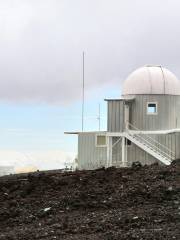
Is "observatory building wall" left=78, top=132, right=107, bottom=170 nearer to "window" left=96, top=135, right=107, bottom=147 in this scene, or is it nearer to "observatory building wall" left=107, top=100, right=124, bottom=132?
"window" left=96, top=135, right=107, bottom=147

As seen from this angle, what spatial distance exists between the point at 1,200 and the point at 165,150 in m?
26.1

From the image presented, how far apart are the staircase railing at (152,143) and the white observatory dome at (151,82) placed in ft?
8.91

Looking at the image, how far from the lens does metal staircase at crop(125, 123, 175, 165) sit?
37.3 metres

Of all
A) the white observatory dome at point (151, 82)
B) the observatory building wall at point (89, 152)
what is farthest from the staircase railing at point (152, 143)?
the white observatory dome at point (151, 82)

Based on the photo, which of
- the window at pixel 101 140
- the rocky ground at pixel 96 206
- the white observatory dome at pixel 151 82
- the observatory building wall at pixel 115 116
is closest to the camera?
the rocky ground at pixel 96 206

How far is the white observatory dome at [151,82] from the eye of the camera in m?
41.0

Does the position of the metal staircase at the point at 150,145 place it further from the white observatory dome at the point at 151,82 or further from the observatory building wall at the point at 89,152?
the white observatory dome at the point at 151,82

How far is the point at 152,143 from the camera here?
39.3 meters

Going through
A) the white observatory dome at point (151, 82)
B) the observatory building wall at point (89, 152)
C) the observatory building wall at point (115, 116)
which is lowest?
the observatory building wall at point (89, 152)

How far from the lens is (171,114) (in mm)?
41625

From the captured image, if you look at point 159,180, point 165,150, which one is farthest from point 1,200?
point 165,150

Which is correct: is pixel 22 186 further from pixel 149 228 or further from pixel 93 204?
pixel 149 228

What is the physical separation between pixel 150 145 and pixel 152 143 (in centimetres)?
49

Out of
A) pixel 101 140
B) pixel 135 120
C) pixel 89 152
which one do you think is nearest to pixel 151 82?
pixel 135 120
